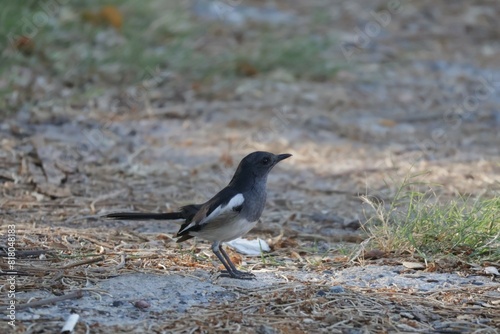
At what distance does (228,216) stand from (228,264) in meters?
0.27

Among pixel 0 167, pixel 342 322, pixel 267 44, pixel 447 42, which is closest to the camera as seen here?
pixel 342 322

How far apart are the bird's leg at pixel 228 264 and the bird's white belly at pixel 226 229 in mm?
65

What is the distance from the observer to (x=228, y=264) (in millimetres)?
4641

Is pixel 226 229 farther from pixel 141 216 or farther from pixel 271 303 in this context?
pixel 271 303

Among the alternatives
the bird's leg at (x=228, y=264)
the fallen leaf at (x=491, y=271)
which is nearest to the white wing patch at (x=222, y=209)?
the bird's leg at (x=228, y=264)

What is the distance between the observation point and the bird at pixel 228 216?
462 centimetres

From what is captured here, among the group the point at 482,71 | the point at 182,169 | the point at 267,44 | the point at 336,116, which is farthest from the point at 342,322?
the point at 482,71

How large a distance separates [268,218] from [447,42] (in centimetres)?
654

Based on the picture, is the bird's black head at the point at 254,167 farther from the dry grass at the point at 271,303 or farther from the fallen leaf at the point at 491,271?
the fallen leaf at the point at 491,271

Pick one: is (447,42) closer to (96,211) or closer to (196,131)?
(196,131)

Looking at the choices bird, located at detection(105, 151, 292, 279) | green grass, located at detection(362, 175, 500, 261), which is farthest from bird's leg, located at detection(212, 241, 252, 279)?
green grass, located at detection(362, 175, 500, 261)

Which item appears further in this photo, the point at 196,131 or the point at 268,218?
the point at 196,131

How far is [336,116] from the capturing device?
878 centimetres

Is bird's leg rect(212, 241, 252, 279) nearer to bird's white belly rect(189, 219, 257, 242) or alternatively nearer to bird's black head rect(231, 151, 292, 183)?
bird's white belly rect(189, 219, 257, 242)
